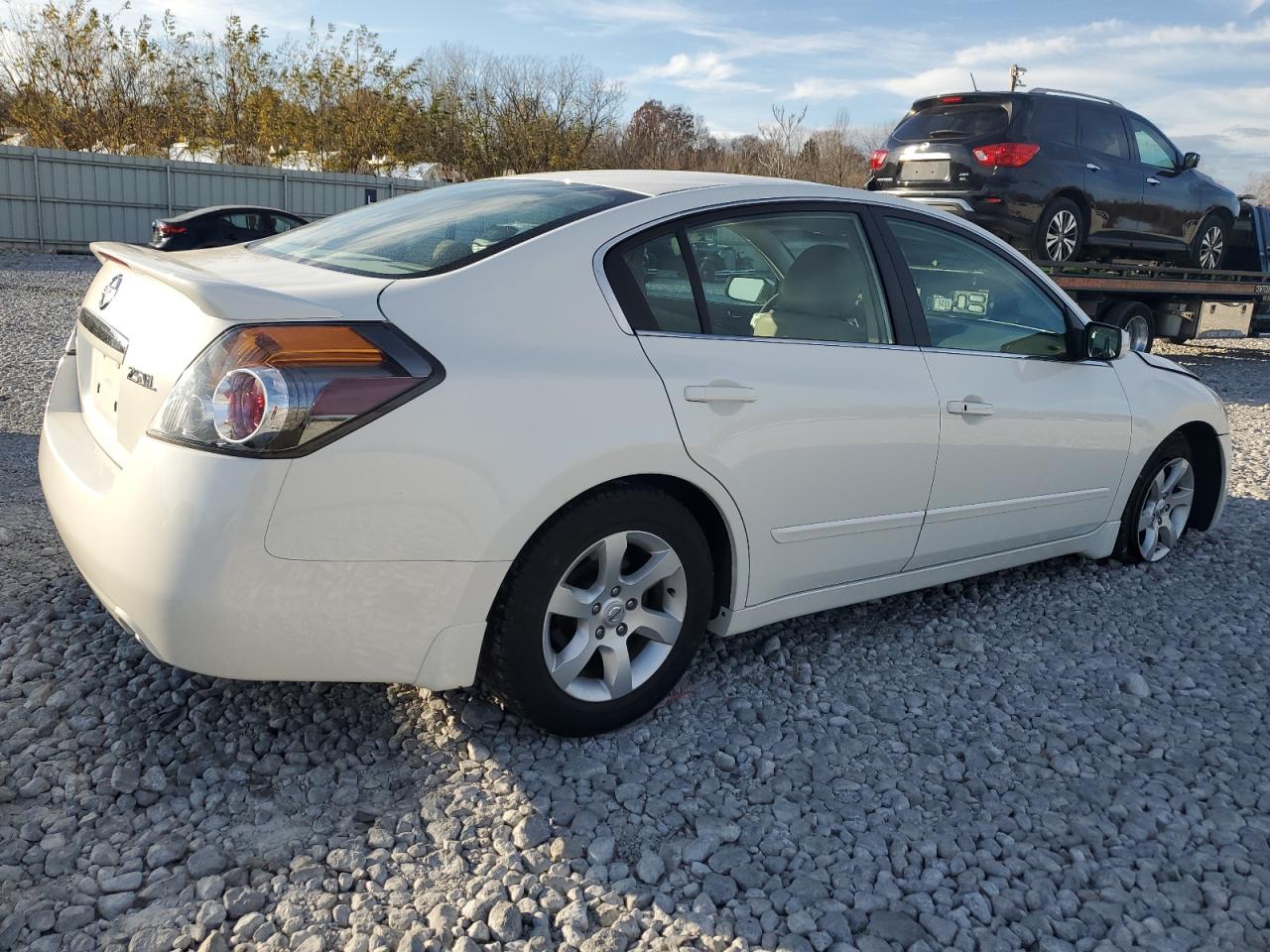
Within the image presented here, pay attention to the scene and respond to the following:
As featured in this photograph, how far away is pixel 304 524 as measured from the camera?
7.83 feet

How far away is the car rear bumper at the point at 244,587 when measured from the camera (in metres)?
2.34

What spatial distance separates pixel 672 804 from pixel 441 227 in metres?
1.75

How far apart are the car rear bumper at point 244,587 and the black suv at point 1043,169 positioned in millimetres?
7891

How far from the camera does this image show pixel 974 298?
13.1 ft

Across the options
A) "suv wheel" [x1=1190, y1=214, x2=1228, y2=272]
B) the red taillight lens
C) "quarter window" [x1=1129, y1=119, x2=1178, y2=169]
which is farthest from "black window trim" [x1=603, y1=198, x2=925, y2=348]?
"suv wheel" [x1=1190, y1=214, x2=1228, y2=272]

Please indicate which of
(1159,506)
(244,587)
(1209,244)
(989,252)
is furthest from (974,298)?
(1209,244)

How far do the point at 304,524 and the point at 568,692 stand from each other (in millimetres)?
908

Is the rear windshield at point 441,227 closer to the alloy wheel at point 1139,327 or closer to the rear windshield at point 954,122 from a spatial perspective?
the rear windshield at point 954,122

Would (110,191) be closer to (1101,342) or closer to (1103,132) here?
(1103,132)

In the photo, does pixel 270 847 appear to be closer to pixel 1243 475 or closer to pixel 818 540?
pixel 818 540

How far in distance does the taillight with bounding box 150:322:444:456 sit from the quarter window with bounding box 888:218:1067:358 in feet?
6.69

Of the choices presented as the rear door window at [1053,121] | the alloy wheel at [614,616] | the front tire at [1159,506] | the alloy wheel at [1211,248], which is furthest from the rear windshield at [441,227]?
→ the alloy wheel at [1211,248]

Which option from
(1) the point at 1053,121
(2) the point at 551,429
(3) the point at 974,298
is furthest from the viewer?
(1) the point at 1053,121

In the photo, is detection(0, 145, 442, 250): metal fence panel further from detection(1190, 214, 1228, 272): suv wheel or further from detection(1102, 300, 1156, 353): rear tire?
detection(1190, 214, 1228, 272): suv wheel
